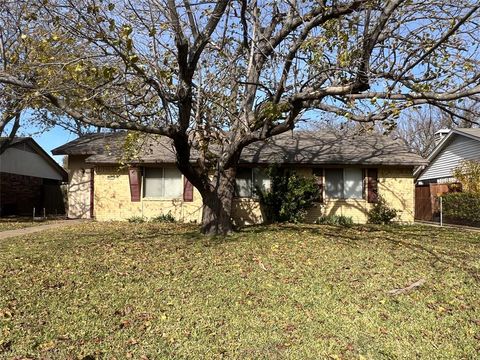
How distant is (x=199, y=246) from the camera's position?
9.40 metres

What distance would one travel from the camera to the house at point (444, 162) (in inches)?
830

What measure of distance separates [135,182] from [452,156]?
60.6ft

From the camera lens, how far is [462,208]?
1702 centimetres

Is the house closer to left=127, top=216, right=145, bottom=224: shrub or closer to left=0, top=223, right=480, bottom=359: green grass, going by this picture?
left=0, top=223, right=480, bottom=359: green grass

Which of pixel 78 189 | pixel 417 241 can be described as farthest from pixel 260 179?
pixel 78 189

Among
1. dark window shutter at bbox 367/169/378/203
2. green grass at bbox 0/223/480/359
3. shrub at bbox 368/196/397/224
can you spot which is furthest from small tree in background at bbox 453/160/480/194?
green grass at bbox 0/223/480/359

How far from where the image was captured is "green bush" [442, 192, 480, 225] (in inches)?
642

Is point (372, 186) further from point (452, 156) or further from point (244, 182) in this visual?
point (452, 156)

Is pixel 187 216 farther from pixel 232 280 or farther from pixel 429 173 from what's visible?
pixel 429 173

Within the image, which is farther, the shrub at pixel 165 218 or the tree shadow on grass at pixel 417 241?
the shrub at pixel 165 218

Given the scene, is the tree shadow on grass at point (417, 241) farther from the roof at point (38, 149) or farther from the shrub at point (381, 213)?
the roof at point (38, 149)

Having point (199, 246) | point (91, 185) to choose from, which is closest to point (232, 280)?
point (199, 246)

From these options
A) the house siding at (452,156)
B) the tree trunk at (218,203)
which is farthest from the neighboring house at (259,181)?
the house siding at (452,156)

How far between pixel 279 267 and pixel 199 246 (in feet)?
8.31
